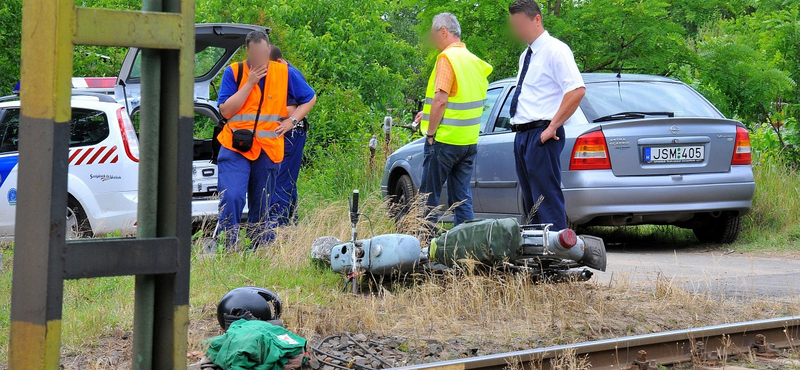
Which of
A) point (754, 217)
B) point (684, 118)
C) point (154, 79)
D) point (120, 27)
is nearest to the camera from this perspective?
point (120, 27)

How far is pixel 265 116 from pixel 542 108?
7.83 feet

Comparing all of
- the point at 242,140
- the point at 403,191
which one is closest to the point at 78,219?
the point at 242,140

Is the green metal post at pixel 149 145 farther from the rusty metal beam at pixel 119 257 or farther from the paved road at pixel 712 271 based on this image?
the paved road at pixel 712 271

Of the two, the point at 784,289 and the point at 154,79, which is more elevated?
the point at 154,79

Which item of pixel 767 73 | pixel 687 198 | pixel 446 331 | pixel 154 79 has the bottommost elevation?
pixel 446 331

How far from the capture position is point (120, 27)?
6.13 feet

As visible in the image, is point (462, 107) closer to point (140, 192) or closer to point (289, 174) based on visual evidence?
point (289, 174)

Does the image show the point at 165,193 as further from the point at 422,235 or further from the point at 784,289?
the point at 784,289

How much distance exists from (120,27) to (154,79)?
18 cm

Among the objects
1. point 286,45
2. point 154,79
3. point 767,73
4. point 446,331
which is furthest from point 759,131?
point 154,79

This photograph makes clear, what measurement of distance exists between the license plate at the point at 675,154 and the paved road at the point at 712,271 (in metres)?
0.83

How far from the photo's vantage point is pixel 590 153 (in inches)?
297

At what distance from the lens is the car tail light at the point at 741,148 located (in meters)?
7.98

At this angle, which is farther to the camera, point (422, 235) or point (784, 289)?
point (422, 235)
